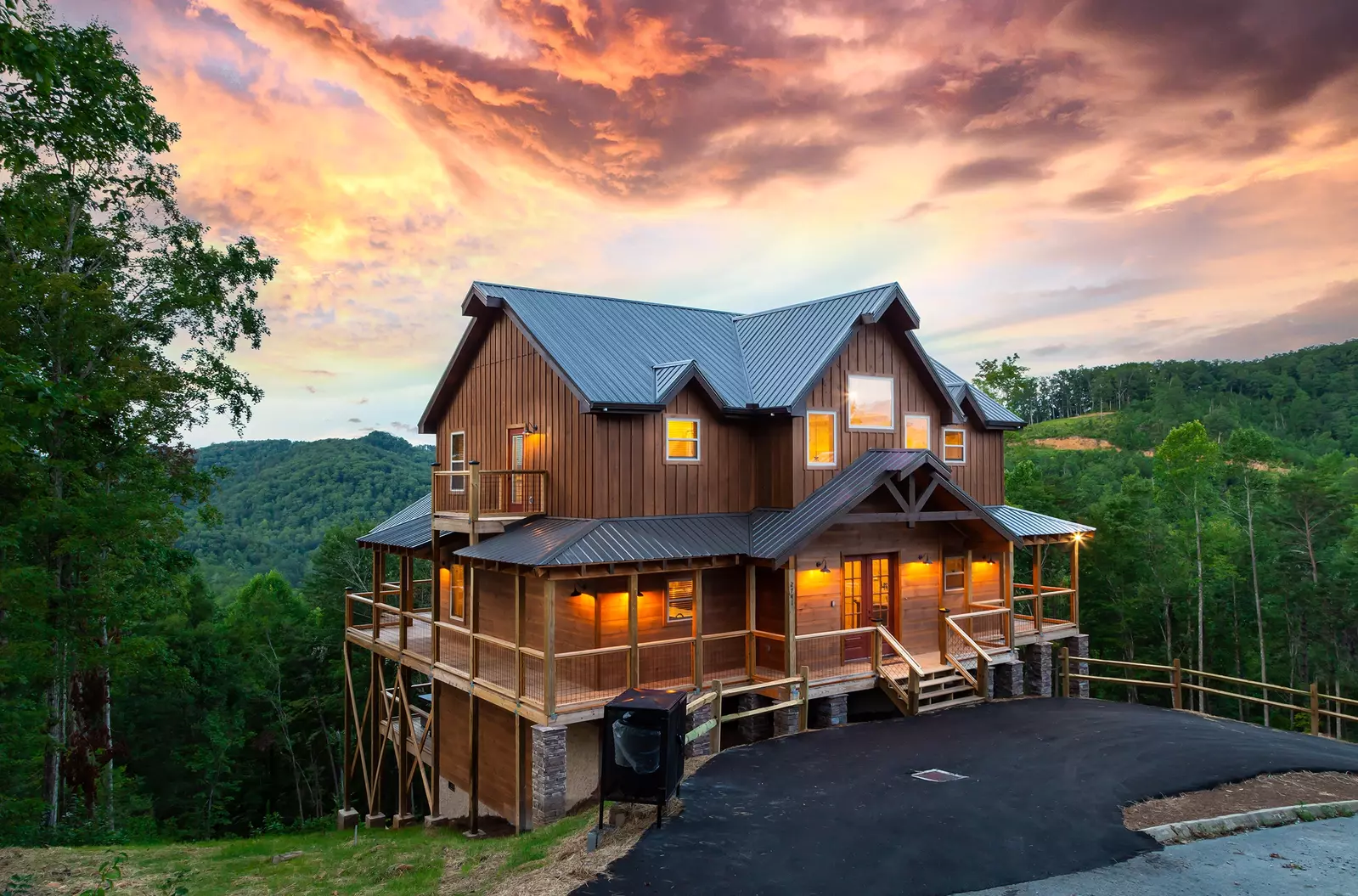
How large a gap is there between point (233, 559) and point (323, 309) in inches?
1754

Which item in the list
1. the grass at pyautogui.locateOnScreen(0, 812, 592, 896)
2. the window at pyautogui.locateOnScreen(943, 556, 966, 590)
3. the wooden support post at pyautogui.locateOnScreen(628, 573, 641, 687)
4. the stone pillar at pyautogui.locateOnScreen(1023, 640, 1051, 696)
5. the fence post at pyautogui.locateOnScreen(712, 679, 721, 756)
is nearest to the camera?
the grass at pyautogui.locateOnScreen(0, 812, 592, 896)

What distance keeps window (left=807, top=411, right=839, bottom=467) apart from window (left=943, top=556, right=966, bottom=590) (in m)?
4.28

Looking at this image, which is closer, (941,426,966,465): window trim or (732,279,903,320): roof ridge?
(732,279,903,320): roof ridge

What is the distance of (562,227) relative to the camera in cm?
3281

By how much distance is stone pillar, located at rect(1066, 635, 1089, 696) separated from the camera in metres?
21.1

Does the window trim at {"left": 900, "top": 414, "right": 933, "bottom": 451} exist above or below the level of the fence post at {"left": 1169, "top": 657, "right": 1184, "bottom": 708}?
above

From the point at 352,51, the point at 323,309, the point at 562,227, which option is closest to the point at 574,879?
the point at 352,51

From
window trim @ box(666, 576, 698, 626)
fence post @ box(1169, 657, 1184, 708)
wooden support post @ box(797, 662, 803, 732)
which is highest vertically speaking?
window trim @ box(666, 576, 698, 626)

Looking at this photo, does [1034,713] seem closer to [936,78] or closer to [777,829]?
[777,829]

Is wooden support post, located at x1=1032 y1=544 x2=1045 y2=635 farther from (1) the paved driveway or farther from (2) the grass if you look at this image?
(2) the grass

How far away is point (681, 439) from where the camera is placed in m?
16.6

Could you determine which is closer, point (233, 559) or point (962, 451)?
point (962, 451)

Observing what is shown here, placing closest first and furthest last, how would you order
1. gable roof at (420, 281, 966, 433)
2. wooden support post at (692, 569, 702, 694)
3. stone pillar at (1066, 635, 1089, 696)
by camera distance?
wooden support post at (692, 569, 702, 694)
gable roof at (420, 281, 966, 433)
stone pillar at (1066, 635, 1089, 696)

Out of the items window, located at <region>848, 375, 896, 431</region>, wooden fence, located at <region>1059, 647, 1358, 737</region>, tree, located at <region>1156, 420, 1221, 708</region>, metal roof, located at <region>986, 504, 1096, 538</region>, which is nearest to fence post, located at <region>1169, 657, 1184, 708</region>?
wooden fence, located at <region>1059, 647, 1358, 737</region>
